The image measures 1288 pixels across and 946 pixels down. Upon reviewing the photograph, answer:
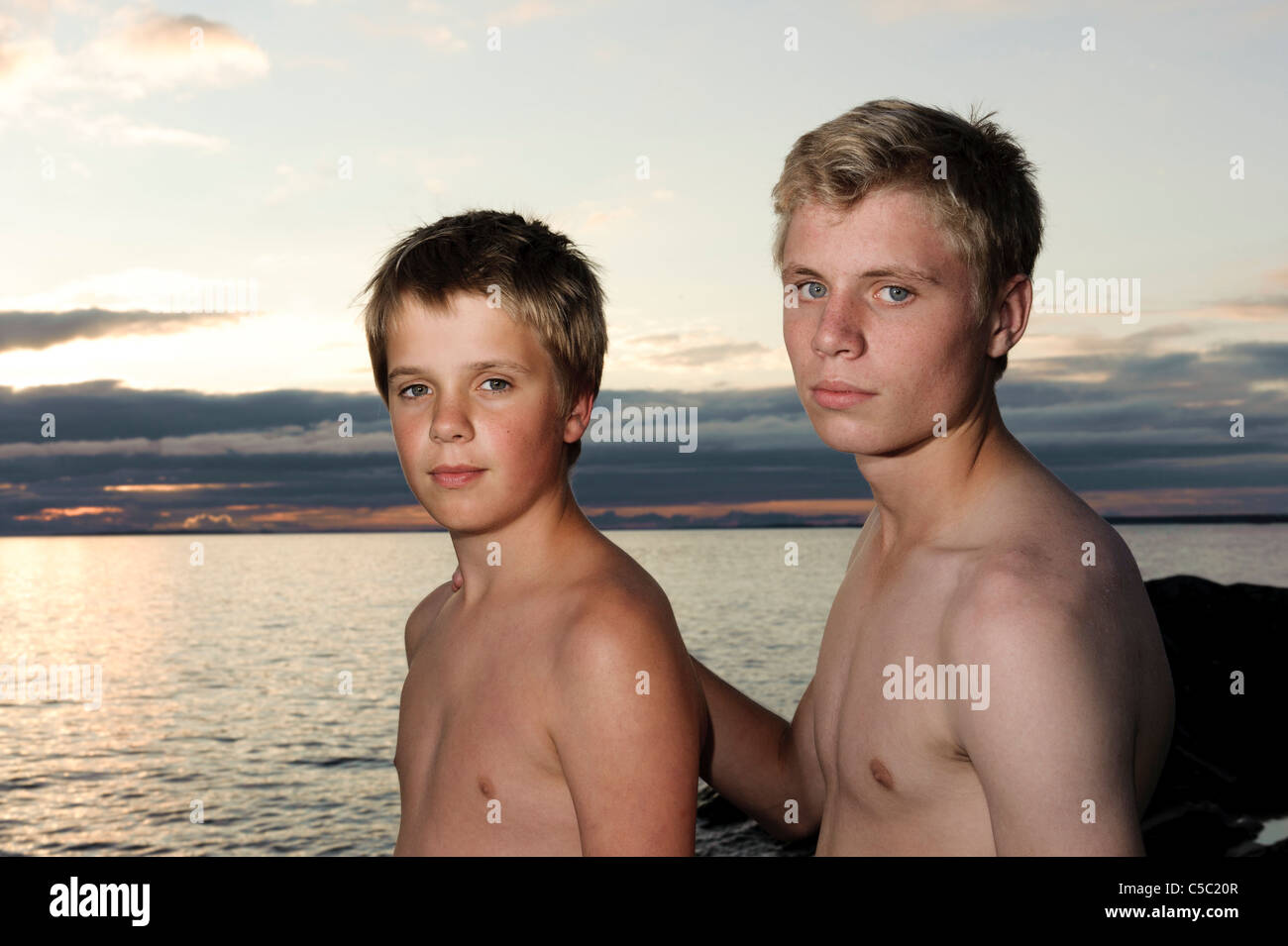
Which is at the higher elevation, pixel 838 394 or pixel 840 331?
pixel 840 331

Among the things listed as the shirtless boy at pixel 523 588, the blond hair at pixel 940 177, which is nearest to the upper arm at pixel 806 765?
the shirtless boy at pixel 523 588

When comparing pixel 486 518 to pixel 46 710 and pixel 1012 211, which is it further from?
pixel 46 710

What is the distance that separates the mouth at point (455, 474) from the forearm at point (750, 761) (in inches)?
33.9

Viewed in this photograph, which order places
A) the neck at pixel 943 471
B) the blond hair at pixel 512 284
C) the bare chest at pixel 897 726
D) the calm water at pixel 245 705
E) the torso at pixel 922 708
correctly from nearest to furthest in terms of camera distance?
the torso at pixel 922 708
the bare chest at pixel 897 726
the neck at pixel 943 471
the blond hair at pixel 512 284
the calm water at pixel 245 705

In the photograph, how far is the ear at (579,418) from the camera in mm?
2740

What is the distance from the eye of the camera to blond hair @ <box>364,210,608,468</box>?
2.73m

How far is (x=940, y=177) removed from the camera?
2514 millimetres

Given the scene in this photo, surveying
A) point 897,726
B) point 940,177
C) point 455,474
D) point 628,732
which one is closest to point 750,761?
point 897,726

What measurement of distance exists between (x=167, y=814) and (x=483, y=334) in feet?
55.0

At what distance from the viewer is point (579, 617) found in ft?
8.25

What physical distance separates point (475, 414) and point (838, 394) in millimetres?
843

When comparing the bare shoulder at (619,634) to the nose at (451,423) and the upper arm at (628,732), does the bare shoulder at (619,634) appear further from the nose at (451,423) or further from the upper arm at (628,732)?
the nose at (451,423)

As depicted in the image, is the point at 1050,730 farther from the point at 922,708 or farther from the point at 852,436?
the point at 852,436

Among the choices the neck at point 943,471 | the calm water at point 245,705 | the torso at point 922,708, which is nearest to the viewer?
the torso at point 922,708
